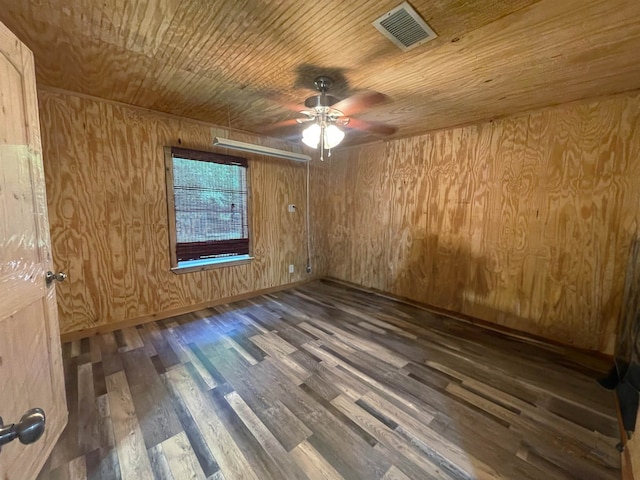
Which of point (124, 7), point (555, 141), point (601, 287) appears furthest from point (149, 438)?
point (555, 141)

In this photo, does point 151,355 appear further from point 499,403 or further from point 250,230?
point 499,403

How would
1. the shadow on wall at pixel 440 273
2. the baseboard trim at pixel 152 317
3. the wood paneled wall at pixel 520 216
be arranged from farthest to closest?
the shadow on wall at pixel 440 273
the baseboard trim at pixel 152 317
the wood paneled wall at pixel 520 216

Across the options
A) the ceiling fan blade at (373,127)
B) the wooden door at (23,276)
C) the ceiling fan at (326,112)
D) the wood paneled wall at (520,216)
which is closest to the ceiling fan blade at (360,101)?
the ceiling fan at (326,112)

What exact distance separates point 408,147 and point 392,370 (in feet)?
8.94

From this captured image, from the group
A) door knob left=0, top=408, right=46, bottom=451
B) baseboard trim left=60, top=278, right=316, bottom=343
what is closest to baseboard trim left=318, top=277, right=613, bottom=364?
baseboard trim left=60, top=278, right=316, bottom=343

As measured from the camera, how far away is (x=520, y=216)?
256 centimetres

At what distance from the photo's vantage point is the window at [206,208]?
295 cm

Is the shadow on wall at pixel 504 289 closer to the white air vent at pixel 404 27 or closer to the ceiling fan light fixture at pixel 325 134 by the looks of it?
the ceiling fan light fixture at pixel 325 134

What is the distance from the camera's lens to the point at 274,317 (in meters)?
2.99

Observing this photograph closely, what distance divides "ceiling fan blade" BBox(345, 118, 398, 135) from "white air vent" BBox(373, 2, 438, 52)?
1.27 meters

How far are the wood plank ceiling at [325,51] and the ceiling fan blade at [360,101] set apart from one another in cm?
8

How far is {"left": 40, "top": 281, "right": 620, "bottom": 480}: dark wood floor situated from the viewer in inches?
49.7

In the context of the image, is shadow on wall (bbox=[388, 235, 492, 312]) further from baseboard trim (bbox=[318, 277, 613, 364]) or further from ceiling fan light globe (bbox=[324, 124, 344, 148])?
ceiling fan light globe (bbox=[324, 124, 344, 148])

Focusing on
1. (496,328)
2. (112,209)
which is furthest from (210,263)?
(496,328)
